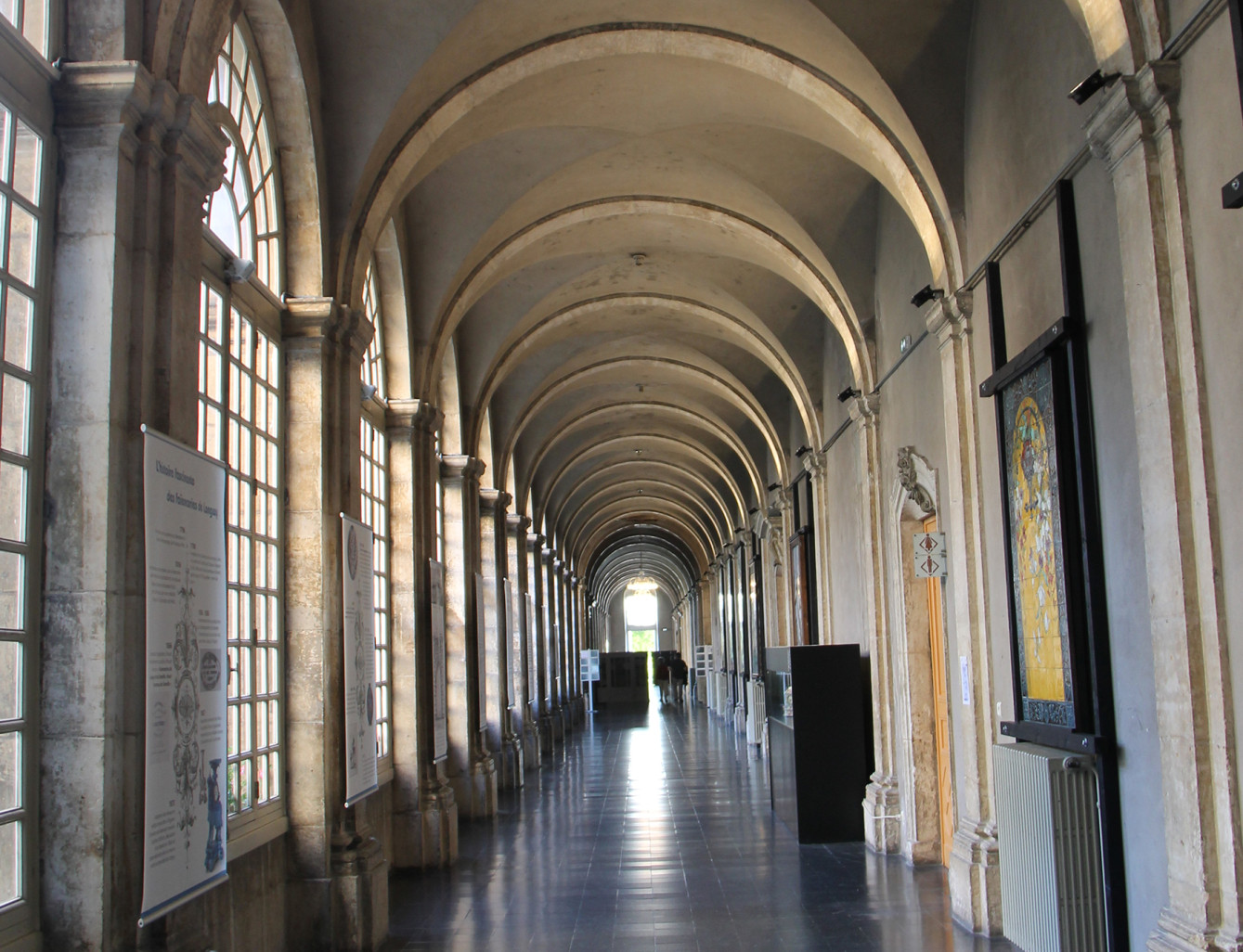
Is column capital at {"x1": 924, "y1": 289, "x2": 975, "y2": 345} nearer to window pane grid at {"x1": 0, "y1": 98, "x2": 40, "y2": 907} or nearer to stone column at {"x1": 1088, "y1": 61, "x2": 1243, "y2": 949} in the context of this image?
stone column at {"x1": 1088, "y1": 61, "x2": 1243, "y2": 949}

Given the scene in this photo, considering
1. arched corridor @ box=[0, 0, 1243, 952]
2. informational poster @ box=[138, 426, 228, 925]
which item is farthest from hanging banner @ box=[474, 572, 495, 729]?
informational poster @ box=[138, 426, 228, 925]

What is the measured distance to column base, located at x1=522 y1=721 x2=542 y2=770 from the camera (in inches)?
741

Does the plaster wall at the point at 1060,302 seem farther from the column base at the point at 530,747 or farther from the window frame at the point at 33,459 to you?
the column base at the point at 530,747

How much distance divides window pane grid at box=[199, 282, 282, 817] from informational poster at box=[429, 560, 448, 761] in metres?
3.75

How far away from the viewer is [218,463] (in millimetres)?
5234

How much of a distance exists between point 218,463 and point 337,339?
2.73 meters

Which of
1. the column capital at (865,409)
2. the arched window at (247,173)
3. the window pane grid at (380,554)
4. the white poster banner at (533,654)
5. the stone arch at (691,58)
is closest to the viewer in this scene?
the arched window at (247,173)

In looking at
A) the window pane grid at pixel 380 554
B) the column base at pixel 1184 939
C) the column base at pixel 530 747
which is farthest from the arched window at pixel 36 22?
the column base at pixel 530 747

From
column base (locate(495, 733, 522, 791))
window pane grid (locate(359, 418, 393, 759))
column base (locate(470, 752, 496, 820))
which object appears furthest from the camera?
column base (locate(495, 733, 522, 791))

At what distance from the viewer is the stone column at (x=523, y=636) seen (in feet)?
61.7

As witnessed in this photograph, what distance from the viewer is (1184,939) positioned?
4695 mm

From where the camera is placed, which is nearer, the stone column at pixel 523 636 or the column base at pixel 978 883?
the column base at pixel 978 883

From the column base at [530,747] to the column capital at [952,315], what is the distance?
12390mm

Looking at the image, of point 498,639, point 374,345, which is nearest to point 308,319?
point 374,345
